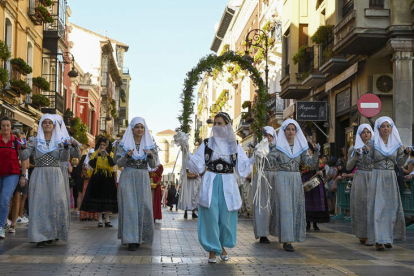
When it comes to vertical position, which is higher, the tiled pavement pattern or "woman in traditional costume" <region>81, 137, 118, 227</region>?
"woman in traditional costume" <region>81, 137, 118, 227</region>

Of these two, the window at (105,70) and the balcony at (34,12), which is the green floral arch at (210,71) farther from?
the window at (105,70)

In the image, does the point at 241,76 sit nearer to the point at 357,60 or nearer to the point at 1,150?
the point at 357,60

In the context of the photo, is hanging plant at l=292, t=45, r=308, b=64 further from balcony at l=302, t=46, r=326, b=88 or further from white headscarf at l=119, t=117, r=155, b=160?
white headscarf at l=119, t=117, r=155, b=160

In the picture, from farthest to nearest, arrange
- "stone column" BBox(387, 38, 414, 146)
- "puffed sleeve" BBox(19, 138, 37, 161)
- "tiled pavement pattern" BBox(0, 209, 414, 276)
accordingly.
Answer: "stone column" BBox(387, 38, 414, 146) → "puffed sleeve" BBox(19, 138, 37, 161) → "tiled pavement pattern" BBox(0, 209, 414, 276)

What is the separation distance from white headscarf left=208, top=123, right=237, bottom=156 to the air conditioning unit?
1343 centimetres

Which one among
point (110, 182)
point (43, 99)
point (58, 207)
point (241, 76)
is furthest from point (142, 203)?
point (241, 76)

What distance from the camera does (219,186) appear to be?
9.46 meters

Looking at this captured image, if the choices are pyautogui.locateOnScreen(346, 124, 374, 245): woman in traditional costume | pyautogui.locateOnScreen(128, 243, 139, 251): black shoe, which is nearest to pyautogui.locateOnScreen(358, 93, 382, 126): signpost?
pyautogui.locateOnScreen(346, 124, 374, 245): woman in traditional costume

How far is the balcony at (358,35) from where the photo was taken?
20.7m

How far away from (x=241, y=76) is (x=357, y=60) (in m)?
30.8

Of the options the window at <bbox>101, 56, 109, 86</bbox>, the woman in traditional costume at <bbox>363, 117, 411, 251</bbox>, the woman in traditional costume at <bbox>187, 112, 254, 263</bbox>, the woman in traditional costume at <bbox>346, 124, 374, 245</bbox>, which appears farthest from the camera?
the window at <bbox>101, 56, 109, 86</bbox>

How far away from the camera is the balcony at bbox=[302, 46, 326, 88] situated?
2773cm

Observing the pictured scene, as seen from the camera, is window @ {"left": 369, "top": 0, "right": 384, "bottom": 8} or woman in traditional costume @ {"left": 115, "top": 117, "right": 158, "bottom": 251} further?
window @ {"left": 369, "top": 0, "right": 384, "bottom": 8}

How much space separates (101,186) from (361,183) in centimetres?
613
